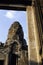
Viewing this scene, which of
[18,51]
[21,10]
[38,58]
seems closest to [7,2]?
[21,10]

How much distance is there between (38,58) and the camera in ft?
17.9

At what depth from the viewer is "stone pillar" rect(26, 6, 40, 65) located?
5.50 m

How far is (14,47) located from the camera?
21.7m

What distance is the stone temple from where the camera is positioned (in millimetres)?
19969

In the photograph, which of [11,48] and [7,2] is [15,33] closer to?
[11,48]

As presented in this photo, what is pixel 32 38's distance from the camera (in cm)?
591

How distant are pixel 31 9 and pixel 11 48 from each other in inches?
590

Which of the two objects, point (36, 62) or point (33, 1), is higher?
point (33, 1)

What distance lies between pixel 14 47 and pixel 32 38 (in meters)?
15.9

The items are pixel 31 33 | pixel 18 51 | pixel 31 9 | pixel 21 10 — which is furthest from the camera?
pixel 18 51

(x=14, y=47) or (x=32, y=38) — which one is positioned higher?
(x=14, y=47)

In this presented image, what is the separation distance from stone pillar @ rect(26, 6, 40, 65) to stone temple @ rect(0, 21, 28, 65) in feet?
42.3

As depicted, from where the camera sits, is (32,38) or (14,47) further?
(14,47)

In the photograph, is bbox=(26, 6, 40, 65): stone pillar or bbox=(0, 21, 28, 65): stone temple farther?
bbox=(0, 21, 28, 65): stone temple
